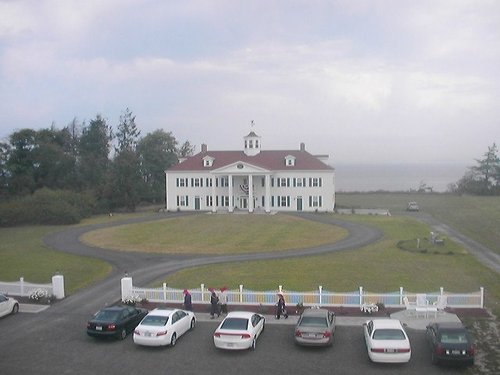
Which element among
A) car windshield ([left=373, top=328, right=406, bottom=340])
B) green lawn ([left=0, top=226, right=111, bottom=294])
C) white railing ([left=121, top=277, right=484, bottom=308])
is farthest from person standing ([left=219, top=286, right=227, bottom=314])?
green lawn ([left=0, top=226, right=111, bottom=294])

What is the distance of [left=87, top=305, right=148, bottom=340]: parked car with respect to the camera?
20.0 meters

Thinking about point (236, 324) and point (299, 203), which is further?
point (299, 203)

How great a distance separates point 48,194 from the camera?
209ft

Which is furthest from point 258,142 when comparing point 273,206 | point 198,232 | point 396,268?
point 396,268

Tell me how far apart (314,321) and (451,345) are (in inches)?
187

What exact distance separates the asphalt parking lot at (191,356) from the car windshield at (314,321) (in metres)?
0.84

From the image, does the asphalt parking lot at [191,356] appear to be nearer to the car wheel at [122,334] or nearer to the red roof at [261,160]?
the car wheel at [122,334]

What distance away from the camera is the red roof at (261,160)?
234ft

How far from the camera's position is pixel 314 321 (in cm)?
1958

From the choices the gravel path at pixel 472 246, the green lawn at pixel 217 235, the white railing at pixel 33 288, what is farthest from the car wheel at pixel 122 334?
the gravel path at pixel 472 246

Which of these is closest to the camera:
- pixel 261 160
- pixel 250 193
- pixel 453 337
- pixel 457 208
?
Result: pixel 453 337

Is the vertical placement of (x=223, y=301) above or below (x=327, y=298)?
below

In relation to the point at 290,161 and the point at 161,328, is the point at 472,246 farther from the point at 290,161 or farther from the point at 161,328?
the point at 290,161

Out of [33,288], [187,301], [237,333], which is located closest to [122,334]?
[187,301]
